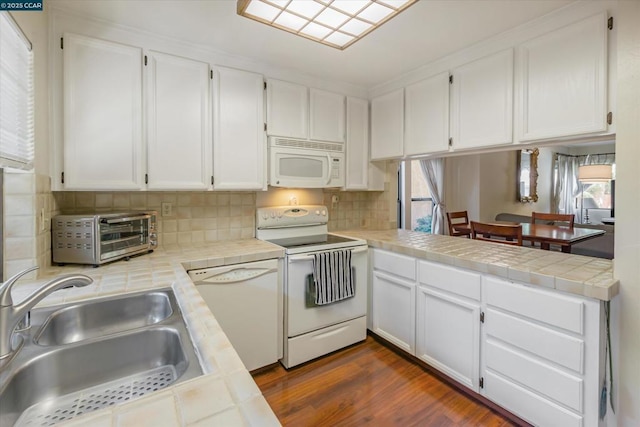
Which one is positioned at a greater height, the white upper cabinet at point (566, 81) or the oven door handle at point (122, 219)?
the white upper cabinet at point (566, 81)

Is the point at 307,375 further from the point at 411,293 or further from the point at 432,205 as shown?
the point at 432,205

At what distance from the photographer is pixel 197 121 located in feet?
7.00

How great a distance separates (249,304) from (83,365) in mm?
1167

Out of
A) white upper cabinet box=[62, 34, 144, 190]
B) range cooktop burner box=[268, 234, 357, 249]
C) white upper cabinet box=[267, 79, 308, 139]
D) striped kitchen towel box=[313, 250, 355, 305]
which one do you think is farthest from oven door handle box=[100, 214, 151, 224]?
striped kitchen towel box=[313, 250, 355, 305]

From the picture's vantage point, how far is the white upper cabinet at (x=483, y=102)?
A: 1.93 meters

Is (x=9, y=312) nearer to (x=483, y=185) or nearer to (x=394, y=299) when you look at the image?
(x=394, y=299)

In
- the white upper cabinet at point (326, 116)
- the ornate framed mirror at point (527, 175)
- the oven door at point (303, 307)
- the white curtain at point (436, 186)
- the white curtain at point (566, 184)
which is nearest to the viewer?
the oven door at point (303, 307)

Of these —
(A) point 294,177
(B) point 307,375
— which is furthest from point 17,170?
(B) point 307,375

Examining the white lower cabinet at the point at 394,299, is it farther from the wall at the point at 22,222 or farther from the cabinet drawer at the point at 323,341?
the wall at the point at 22,222

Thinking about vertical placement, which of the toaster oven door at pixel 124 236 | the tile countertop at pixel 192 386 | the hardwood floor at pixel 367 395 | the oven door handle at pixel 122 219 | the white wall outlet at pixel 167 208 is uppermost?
the white wall outlet at pixel 167 208

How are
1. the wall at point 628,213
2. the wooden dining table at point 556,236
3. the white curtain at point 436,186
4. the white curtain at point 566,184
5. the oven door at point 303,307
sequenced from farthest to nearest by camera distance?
the white curtain at point 566,184 < the white curtain at point 436,186 < the wooden dining table at point 556,236 < the oven door at point 303,307 < the wall at point 628,213

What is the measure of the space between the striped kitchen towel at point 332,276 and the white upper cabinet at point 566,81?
4.81ft

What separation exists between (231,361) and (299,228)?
6.67ft

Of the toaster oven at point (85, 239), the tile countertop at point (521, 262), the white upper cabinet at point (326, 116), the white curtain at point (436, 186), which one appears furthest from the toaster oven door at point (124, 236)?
the white curtain at point (436, 186)
